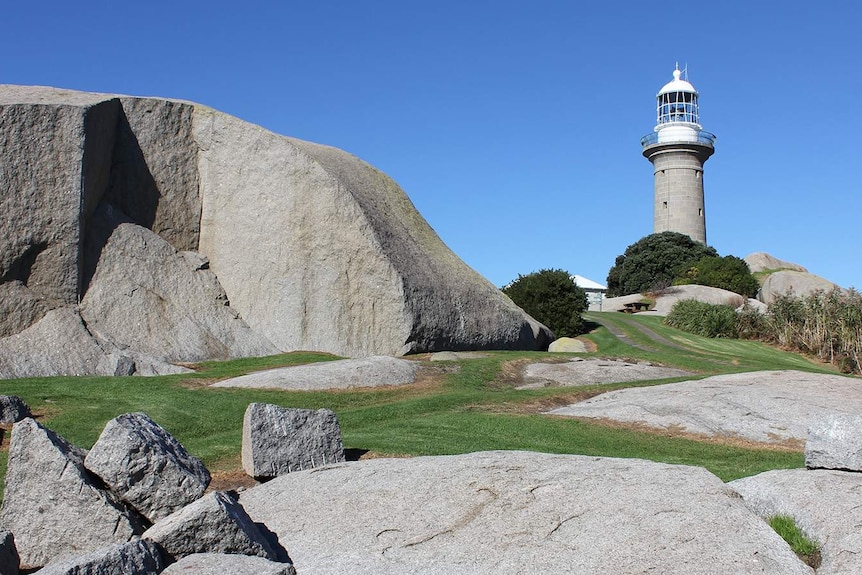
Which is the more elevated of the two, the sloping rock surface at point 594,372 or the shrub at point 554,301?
the shrub at point 554,301

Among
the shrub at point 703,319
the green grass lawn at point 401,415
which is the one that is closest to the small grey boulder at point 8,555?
the green grass lawn at point 401,415

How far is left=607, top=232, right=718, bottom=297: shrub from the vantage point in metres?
68.0

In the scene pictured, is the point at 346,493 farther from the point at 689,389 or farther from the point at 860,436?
the point at 689,389

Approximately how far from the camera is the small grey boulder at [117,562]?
7.15 m

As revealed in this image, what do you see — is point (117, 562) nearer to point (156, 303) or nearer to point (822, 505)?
point (822, 505)

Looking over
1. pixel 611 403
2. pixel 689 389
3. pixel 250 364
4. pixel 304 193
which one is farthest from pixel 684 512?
pixel 304 193

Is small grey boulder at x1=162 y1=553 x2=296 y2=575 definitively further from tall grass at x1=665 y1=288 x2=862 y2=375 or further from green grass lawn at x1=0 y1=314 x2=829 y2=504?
tall grass at x1=665 y1=288 x2=862 y2=375

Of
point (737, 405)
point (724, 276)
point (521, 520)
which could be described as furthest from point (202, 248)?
point (724, 276)

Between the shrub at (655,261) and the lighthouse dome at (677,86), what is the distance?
41.7ft

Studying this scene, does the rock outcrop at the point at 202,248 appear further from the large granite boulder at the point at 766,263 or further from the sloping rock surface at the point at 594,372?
the large granite boulder at the point at 766,263

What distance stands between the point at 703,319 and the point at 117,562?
1572 inches

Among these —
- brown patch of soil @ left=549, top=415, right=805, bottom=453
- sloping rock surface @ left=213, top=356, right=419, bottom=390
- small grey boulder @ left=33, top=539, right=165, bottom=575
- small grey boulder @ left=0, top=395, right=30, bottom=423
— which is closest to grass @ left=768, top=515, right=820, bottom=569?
small grey boulder @ left=33, top=539, right=165, bottom=575

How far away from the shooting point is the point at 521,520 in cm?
882

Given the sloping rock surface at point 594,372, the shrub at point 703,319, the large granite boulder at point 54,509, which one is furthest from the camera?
the shrub at point 703,319
